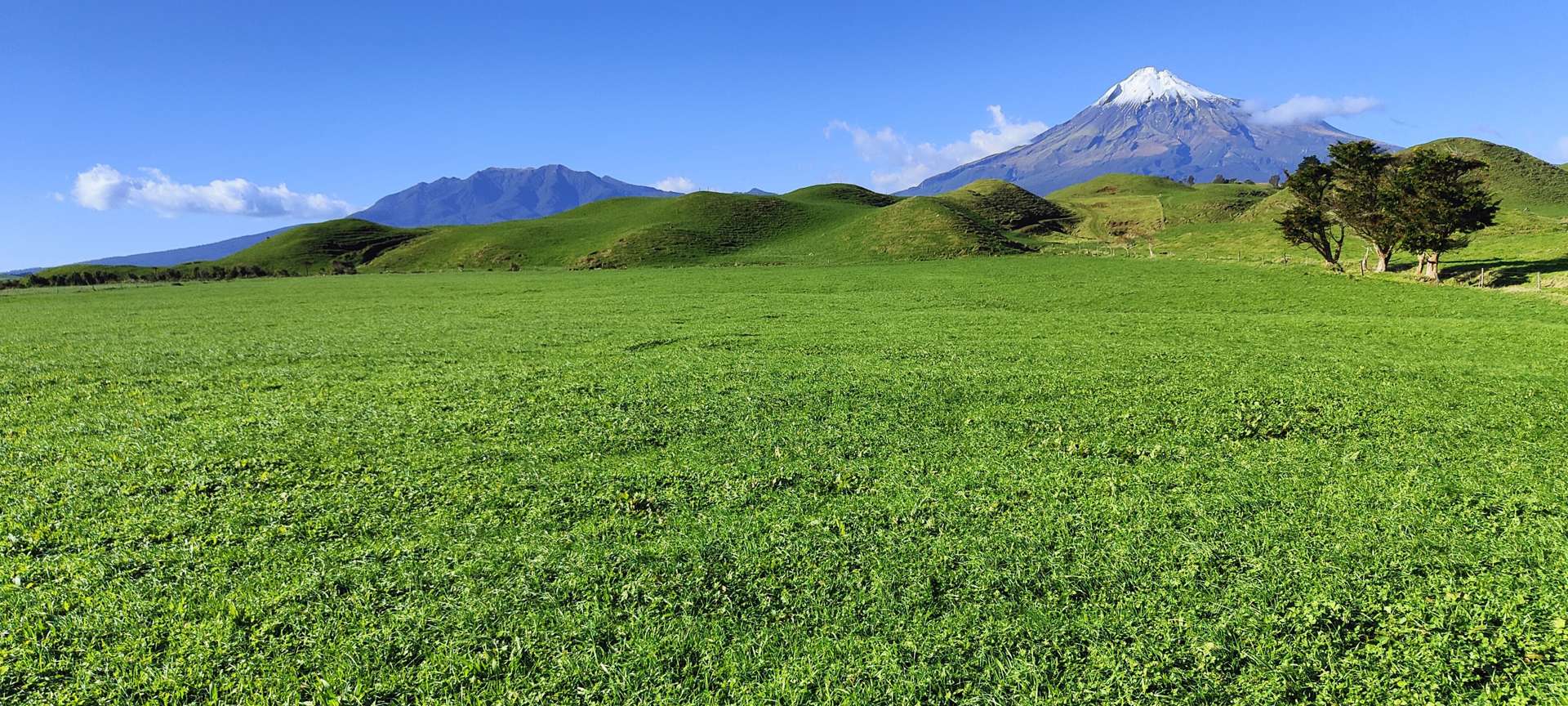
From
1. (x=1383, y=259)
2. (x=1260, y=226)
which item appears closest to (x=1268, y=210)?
(x=1260, y=226)

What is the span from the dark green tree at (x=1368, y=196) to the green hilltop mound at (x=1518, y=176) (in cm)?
6829

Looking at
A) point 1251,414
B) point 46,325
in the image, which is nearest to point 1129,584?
point 1251,414

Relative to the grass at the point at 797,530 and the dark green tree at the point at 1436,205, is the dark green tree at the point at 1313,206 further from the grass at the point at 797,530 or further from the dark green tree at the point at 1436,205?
the grass at the point at 797,530

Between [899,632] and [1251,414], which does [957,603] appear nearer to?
[899,632]

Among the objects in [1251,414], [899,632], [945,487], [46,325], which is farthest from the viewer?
[46,325]

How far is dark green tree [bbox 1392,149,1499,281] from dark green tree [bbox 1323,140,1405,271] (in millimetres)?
880

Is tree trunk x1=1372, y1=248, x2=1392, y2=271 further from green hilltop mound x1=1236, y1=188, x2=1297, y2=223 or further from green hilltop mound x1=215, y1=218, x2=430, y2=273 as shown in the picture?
green hilltop mound x1=215, y1=218, x2=430, y2=273

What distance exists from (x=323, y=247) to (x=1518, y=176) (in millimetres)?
215804

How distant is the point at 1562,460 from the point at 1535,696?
23.9 feet

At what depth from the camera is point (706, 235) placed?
10594cm

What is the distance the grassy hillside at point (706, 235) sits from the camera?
9119 centimetres

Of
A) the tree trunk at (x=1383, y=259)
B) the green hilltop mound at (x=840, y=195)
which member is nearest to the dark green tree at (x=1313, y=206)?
the tree trunk at (x=1383, y=259)

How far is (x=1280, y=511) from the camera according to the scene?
8.04 metres

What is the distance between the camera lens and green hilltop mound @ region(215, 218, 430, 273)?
120 meters
